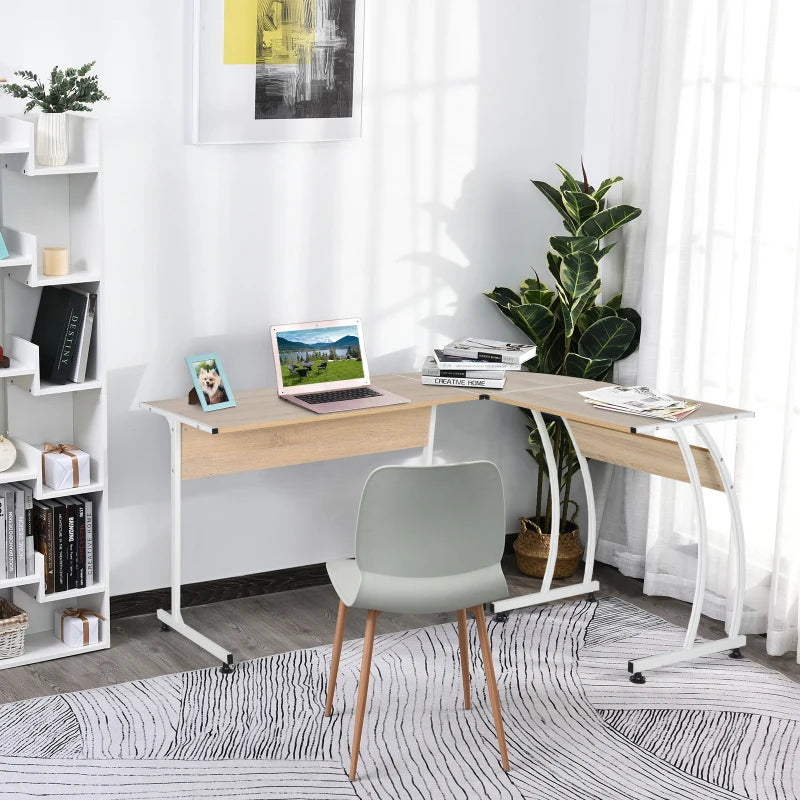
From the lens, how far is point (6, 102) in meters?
3.36

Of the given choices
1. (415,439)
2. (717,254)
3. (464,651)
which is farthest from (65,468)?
(717,254)

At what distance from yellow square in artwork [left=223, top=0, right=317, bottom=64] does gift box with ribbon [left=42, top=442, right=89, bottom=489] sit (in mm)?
1299

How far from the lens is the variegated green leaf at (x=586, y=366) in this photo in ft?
13.7

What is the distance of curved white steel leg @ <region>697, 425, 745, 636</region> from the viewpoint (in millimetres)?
3438

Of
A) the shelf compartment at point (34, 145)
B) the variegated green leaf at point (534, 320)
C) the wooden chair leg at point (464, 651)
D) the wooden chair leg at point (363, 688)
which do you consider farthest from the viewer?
the variegated green leaf at point (534, 320)

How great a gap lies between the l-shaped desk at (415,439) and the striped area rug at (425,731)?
0.17 m

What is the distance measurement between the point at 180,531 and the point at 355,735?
1167 mm

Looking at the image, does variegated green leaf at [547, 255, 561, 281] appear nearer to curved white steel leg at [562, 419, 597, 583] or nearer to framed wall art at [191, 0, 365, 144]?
curved white steel leg at [562, 419, 597, 583]

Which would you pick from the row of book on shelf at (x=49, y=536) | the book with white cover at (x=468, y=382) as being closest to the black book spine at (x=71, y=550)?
the row of book on shelf at (x=49, y=536)

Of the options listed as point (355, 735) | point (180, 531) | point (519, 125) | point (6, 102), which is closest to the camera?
point (355, 735)

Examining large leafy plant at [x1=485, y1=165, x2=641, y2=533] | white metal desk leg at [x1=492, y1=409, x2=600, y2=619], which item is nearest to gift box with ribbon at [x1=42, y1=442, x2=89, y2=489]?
white metal desk leg at [x1=492, y1=409, x2=600, y2=619]

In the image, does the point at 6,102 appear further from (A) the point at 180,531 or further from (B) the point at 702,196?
(B) the point at 702,196

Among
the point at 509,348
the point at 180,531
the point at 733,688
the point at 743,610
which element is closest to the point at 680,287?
the point at 509,348

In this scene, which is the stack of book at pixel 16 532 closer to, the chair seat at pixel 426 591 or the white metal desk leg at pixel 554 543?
the chair seat at pixel 426 591
